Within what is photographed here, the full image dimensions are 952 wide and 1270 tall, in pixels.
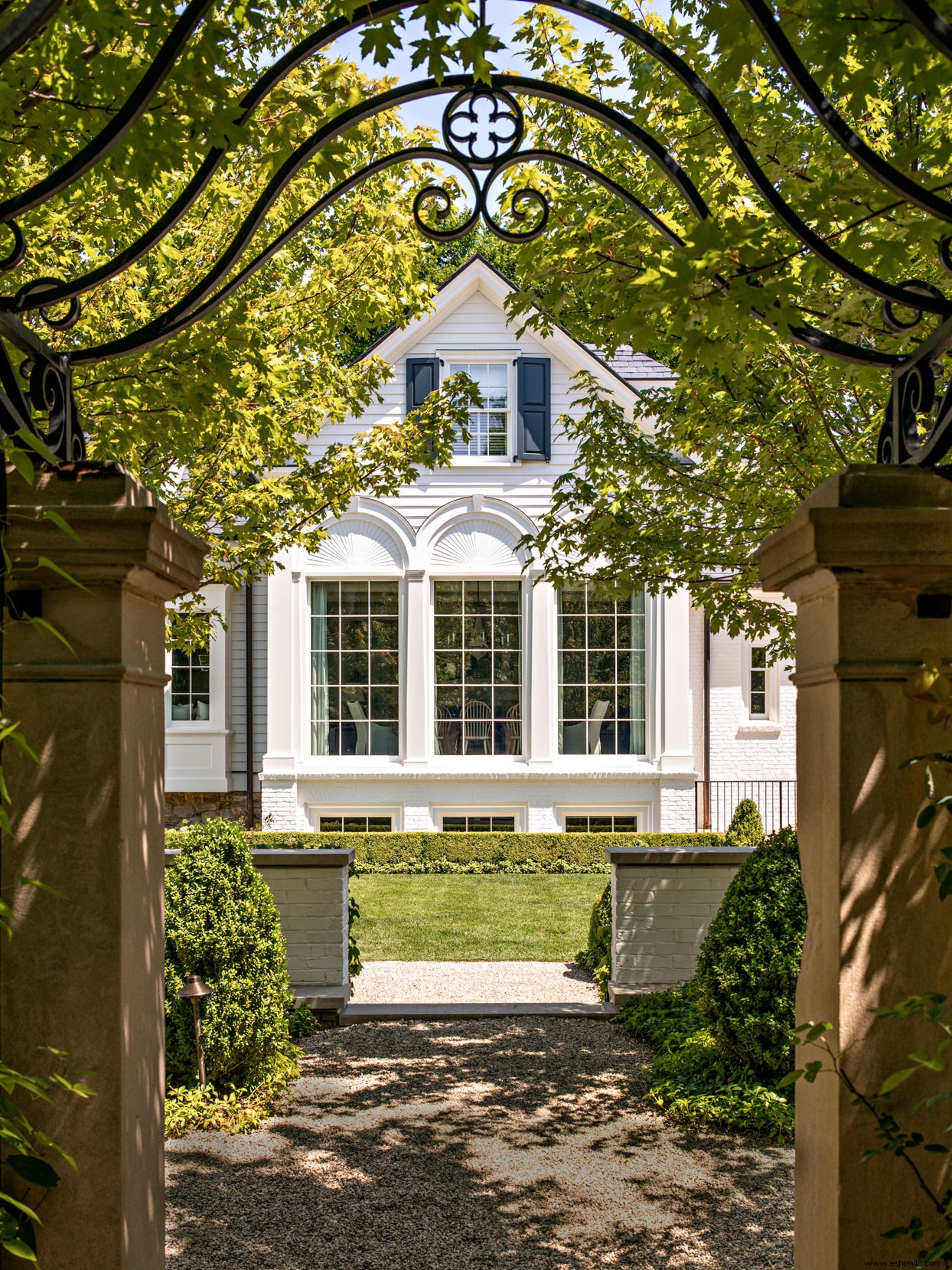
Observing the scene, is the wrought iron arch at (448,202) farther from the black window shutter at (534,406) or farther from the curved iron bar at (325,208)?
the black window shutter at (534,406)

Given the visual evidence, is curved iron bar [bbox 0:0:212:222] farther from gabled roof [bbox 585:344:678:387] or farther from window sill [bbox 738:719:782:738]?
window sill [bbox 738:719:782:738]

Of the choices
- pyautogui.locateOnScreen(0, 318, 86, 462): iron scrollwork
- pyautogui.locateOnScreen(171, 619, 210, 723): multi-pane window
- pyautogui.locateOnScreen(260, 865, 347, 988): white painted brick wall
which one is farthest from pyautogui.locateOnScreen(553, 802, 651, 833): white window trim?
pyautogui.locateOnScreen(0, 318, 86, 462): iron scrollwork

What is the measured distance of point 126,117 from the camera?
2152mm

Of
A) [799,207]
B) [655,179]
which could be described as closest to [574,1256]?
[799,207]

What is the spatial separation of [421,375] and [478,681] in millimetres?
4717

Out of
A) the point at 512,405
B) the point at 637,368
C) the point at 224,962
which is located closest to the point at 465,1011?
the point at 224,962

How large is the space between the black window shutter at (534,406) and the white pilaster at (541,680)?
1.89 m

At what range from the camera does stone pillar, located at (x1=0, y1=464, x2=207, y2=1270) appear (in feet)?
7.52

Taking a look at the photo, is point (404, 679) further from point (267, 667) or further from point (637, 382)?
point (637, 382)

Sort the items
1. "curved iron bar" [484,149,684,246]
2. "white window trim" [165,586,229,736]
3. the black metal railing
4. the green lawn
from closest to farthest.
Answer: "curved iron bar" [484,149,684,246]
the green lawn
the black metal railing
"white window trim" [165,586,229,736]

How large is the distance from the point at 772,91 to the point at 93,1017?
5.80m

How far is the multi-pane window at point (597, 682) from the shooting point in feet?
52.9

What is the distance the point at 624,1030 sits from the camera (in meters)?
7.43

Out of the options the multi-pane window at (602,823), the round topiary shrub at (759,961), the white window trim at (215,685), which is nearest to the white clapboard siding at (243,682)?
the white window trim at (215,685)
